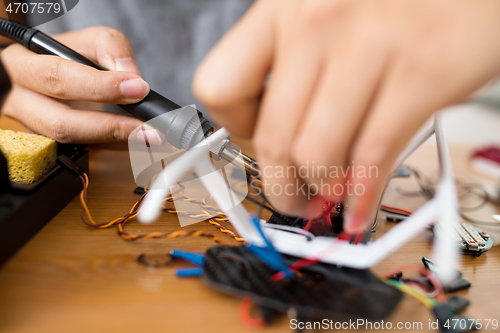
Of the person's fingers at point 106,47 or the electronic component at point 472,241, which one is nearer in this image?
the electronic component at point 472,241

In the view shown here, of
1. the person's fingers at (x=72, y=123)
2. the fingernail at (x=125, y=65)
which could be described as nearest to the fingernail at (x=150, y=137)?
the person's fingers at (x=72, y=123)

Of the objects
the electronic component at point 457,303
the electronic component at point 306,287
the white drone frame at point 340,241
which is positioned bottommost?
the electronic component at point 457,303

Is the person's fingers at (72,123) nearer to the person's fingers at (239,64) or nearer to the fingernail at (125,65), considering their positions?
the fingernail at (125,65)

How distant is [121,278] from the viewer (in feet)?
0.88

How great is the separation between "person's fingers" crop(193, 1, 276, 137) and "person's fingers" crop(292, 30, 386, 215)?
48 mm

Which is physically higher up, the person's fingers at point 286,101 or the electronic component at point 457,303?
the person's fingers at point 286,101

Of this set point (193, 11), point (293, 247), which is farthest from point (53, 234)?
point (193, 11)

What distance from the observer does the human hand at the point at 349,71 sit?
224 millimetres

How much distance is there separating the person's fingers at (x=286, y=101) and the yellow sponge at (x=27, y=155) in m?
0.24

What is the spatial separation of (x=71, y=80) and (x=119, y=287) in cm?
31

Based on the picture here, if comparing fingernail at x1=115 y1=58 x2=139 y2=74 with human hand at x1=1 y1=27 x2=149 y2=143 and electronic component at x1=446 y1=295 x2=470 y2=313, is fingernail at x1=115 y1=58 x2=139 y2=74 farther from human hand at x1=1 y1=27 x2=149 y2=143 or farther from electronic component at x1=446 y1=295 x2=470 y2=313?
electronic component at x1=446 y1=295 x2=470 y2=313

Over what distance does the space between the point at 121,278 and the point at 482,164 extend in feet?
2.35

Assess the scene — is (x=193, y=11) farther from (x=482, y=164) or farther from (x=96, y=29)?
(x=482, y=164)

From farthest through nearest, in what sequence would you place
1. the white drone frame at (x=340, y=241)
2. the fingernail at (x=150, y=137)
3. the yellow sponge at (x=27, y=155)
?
the fingernail at (x=150, y=137), the yellow sponge at (x=27, y=155), the white drone frame at (x=340, y=241)
